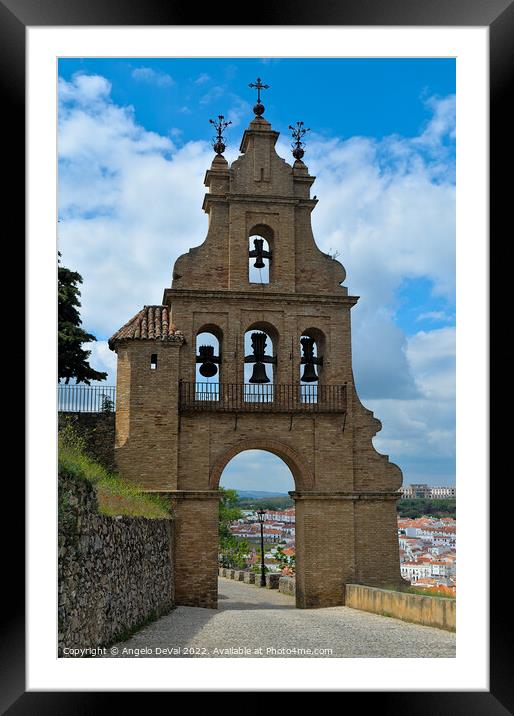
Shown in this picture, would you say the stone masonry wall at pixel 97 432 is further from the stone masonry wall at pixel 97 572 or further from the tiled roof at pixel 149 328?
the stone masonry wall at pixel 97 572

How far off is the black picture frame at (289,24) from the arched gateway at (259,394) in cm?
1319

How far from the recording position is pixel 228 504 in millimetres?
59656

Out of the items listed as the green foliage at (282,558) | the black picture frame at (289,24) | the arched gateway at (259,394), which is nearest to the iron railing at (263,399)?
the arched gateway at (259,394)

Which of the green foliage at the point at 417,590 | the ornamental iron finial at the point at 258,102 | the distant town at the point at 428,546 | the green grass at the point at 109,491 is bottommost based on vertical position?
the green foliage at the point at 417,590

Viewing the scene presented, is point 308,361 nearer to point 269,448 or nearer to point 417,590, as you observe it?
point 269,448

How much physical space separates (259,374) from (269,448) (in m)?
2.00

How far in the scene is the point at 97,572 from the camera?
10211 mm

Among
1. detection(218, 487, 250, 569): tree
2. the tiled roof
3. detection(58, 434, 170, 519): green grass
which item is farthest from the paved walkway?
detection(218, 487, 250, 569): tree

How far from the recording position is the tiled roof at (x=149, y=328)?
67.4 ft

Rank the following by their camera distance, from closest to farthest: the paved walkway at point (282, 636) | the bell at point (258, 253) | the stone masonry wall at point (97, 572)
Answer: the stone masonry wall at point (97, 572) < the paved walkway at point (282, 636) < the bell at point (258, 253)

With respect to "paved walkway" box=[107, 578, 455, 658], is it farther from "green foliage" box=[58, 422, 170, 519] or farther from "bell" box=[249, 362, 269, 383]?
"bell" box=[249, 362, 269, 383]

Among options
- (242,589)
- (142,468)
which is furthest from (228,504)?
(142,468)

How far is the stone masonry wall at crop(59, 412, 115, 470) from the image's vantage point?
66.9 ft
